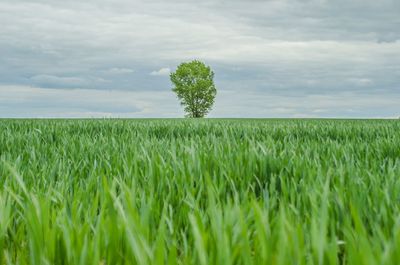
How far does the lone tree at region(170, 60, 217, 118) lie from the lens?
63156 millimetres

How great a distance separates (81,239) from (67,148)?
9.79ft

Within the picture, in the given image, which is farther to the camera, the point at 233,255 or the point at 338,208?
the point at 338,208

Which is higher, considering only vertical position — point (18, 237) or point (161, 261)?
point (161, 261)

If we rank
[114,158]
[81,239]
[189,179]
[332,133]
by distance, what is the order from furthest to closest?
[332,133] < [114,158] < [189,179] < [81,239]

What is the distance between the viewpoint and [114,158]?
2.86m

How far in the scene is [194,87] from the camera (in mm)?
62906

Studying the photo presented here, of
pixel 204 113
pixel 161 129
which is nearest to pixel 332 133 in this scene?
pixel 161 129

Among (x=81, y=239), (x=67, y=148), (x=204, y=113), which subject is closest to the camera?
(x=81, y=239)

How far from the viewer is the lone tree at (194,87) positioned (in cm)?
6316

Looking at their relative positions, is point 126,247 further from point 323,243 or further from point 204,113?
point 204,113

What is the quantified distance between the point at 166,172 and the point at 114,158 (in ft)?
2.50

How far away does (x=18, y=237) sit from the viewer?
1.42 metres

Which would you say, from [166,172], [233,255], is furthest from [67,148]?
[233,255]

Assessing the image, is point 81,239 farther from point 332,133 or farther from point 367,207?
point 332,133
